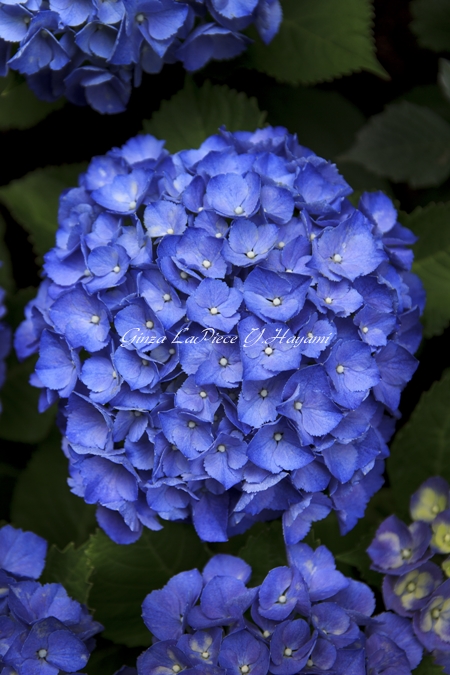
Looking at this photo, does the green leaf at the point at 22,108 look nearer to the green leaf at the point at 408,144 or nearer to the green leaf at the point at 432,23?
the green leaf at the point at 408,144

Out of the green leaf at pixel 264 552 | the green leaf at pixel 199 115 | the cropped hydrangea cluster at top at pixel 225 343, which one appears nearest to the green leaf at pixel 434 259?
the cropped hydrangea cluster at top at pixel 225 343

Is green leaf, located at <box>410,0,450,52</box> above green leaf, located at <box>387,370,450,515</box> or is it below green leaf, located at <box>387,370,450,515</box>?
above

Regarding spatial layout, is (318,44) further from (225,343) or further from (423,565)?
(423,565)

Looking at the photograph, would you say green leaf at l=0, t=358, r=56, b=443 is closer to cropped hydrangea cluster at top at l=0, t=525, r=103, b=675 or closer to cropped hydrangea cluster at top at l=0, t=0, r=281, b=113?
cropped hydrangea cluster at top at l=0, t=525, r=103, b=675

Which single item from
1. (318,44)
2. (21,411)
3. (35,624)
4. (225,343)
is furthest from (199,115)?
(35,624)

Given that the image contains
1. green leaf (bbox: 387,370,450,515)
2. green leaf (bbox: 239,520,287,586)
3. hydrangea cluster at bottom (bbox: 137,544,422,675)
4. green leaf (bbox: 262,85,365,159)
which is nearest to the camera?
hydrangea cluster at bottom (bbox: 137,544,422,675)

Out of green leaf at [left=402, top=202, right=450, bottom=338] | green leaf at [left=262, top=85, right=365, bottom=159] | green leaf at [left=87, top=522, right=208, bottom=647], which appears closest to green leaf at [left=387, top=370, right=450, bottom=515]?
green leaf at [left=402, top=202, right=450, bottom=338]
